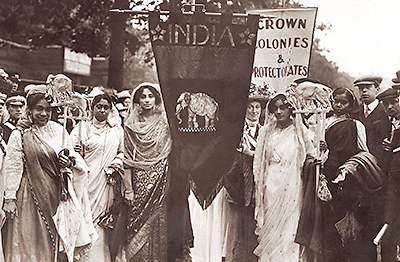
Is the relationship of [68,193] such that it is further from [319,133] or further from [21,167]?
[319,133]

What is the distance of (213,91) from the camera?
6.31 m

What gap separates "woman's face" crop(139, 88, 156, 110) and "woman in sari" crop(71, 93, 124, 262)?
1.07 ft

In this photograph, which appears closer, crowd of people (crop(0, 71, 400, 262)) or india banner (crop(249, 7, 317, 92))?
crowd of people (crop(0, 71, 400, 262))

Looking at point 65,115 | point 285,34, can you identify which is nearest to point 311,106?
point 285,34

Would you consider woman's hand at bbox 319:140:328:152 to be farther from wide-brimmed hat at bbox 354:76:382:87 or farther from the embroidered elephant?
the embroidered elephant

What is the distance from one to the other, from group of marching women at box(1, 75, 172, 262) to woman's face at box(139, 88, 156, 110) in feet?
0.03

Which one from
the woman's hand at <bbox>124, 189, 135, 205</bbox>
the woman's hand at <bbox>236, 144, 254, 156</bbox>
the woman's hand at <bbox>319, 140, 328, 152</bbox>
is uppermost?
the woman's hand at <bbox>319, 140, 328, 152</bbox>

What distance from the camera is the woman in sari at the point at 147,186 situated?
20.8ft

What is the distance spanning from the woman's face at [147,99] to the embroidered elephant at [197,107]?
26 cm

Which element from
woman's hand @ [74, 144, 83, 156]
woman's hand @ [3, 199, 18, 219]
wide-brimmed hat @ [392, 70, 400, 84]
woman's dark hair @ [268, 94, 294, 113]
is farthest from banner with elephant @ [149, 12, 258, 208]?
woman's hand @ [3, 199, 18, 219]

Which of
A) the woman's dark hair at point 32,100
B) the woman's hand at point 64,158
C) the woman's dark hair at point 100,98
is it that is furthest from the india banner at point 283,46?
the woman's dark hair at point 32,100

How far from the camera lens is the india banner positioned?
20.9 ft

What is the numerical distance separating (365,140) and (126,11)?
2757mm

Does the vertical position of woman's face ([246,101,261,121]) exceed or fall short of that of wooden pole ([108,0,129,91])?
it falls short
